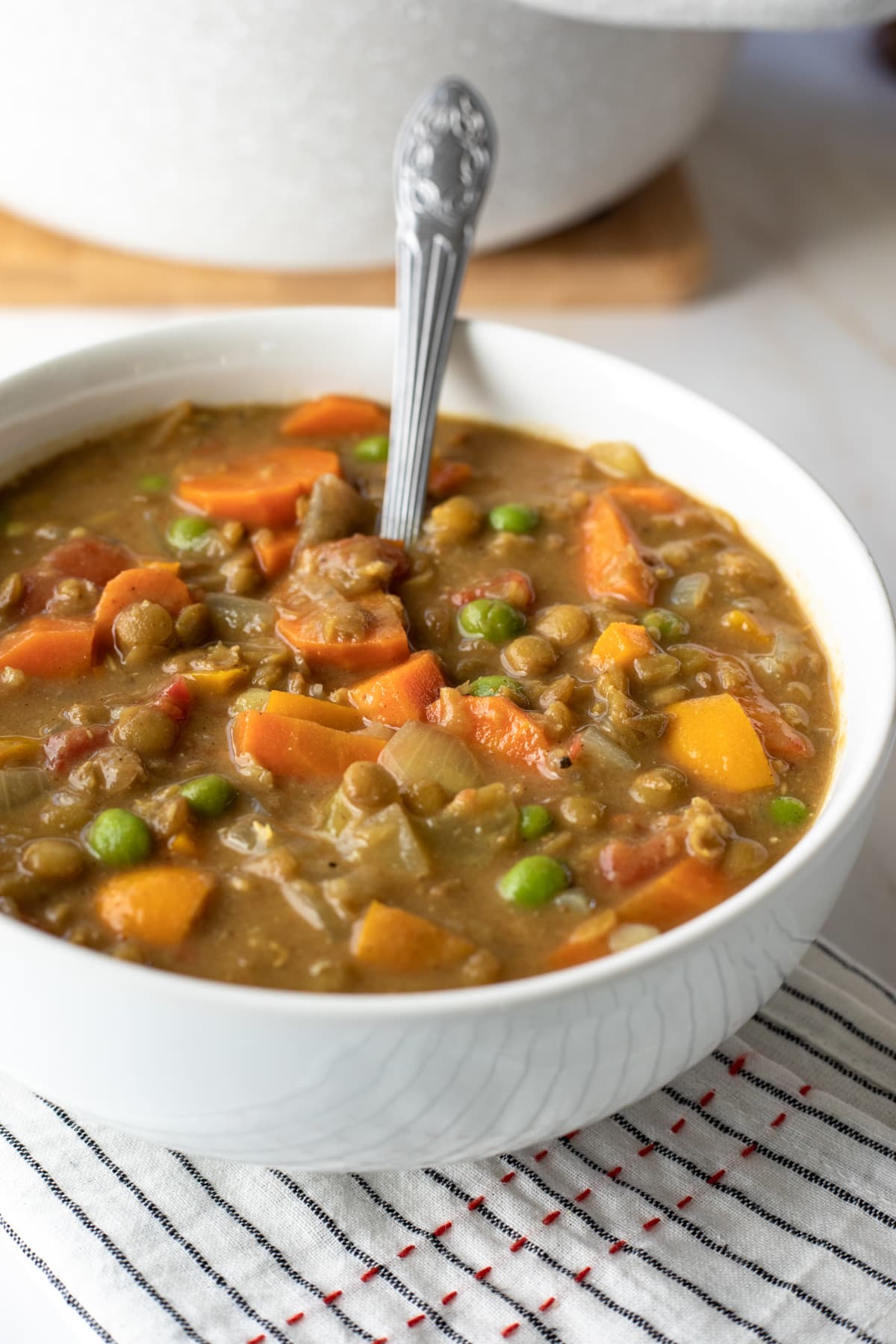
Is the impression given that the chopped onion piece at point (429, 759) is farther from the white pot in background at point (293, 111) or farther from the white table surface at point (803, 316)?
the white pot in background at point (293, 111)

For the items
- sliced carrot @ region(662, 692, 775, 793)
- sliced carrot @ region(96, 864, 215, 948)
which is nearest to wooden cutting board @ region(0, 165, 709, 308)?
sliced carrot @ region(662, 692, 775, 793)

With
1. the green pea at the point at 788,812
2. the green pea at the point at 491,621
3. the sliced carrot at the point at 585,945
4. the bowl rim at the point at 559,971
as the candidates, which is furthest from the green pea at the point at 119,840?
the green pea at the point at 788,812

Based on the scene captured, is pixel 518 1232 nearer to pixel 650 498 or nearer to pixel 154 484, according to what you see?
pixel 650 498

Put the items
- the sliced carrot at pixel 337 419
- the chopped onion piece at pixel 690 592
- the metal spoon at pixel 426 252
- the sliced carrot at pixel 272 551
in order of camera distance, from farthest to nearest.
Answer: the sliced carrot at pixel 337 419 < the metal spoon at pixel 426 252 < the sliced carrot at pixel 272 551 < the chopped onion piece at pixel 690 592

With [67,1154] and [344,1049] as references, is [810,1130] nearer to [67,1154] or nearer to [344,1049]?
[344,1049]

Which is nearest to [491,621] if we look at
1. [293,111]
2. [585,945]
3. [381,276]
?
[585,945]
